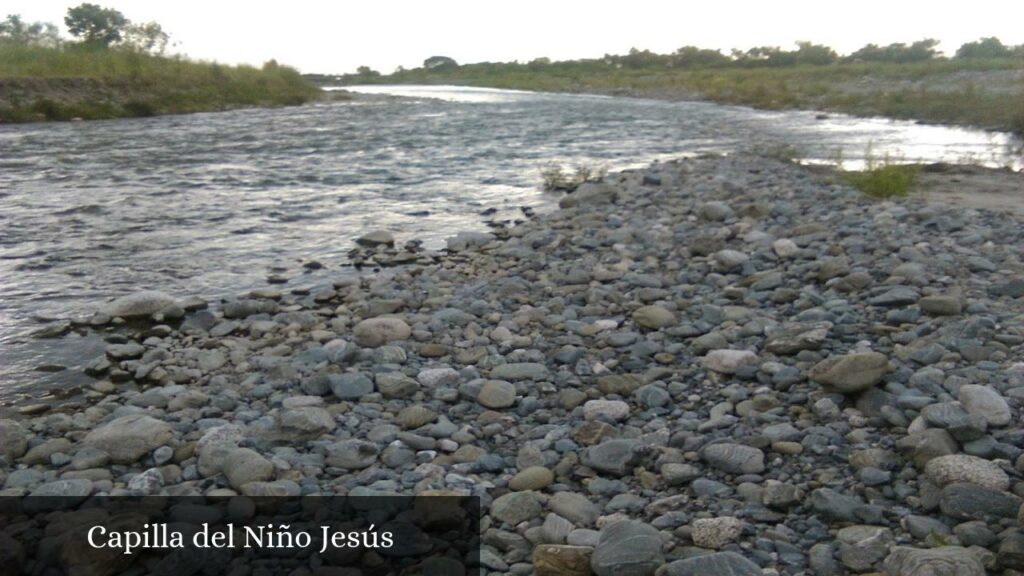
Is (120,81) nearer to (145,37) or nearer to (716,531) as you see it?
(145,37)

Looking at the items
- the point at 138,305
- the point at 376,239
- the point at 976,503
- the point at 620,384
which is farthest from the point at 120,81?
→ the point at 976,503

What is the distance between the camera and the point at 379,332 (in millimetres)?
4891

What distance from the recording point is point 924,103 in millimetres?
24484

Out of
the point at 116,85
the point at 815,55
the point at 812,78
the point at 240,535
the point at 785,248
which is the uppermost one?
the point at 815,55

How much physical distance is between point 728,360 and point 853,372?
697 millimetres

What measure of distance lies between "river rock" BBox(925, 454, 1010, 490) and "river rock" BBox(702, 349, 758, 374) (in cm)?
132

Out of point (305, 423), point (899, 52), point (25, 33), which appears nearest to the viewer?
point (305, 423)

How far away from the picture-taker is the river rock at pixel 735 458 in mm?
3072

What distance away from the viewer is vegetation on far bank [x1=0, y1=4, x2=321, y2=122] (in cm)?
2264

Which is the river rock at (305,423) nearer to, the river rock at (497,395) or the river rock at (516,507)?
the river rock at (497,395)

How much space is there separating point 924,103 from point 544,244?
22.2 meters

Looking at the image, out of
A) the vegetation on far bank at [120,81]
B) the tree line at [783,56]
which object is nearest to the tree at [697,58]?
the tree line at [783,56]

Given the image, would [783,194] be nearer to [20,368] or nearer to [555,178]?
[555,178]

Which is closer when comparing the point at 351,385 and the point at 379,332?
the point at 351,385
